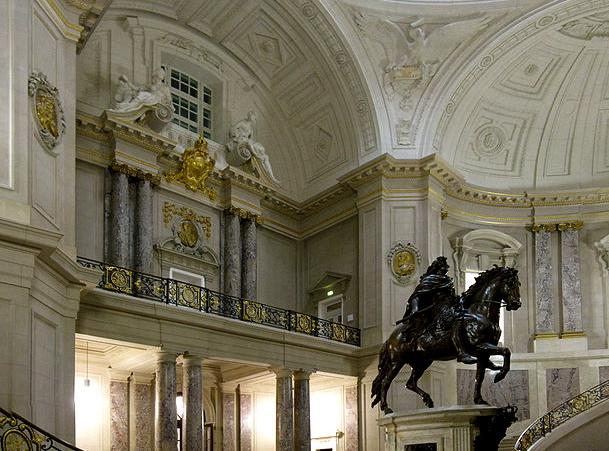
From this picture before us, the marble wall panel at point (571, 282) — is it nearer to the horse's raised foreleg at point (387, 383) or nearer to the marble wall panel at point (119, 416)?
the horse's raised foreleg at point (387, 383)

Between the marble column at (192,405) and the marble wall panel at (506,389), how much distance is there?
8.11 m

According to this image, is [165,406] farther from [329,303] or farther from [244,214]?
[329,303]

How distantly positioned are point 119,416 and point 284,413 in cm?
379

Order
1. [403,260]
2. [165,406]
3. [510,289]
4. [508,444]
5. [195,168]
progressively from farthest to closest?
[403,260] < [195,168] < [508,444] < [165,406] < [510,289]

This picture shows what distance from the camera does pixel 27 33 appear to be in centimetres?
1428

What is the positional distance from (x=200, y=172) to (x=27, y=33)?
8.71 metres

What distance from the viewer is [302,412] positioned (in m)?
21.4

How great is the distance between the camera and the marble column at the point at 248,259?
936 inches

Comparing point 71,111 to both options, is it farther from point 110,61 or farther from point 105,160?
point 110,61

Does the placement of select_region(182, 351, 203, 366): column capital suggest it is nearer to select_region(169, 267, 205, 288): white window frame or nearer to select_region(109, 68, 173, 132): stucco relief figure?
select_region(169, 267, 205, 288): white window frame

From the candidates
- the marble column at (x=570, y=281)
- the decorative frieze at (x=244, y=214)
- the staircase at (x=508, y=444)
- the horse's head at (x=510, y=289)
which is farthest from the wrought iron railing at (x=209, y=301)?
the horse's head at (x=510, y=289)

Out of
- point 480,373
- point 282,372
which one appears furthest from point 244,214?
point 480,373

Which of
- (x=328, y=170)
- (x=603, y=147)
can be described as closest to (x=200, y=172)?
(x=328, y=170)

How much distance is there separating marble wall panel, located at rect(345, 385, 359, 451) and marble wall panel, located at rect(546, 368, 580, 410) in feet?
17.7
